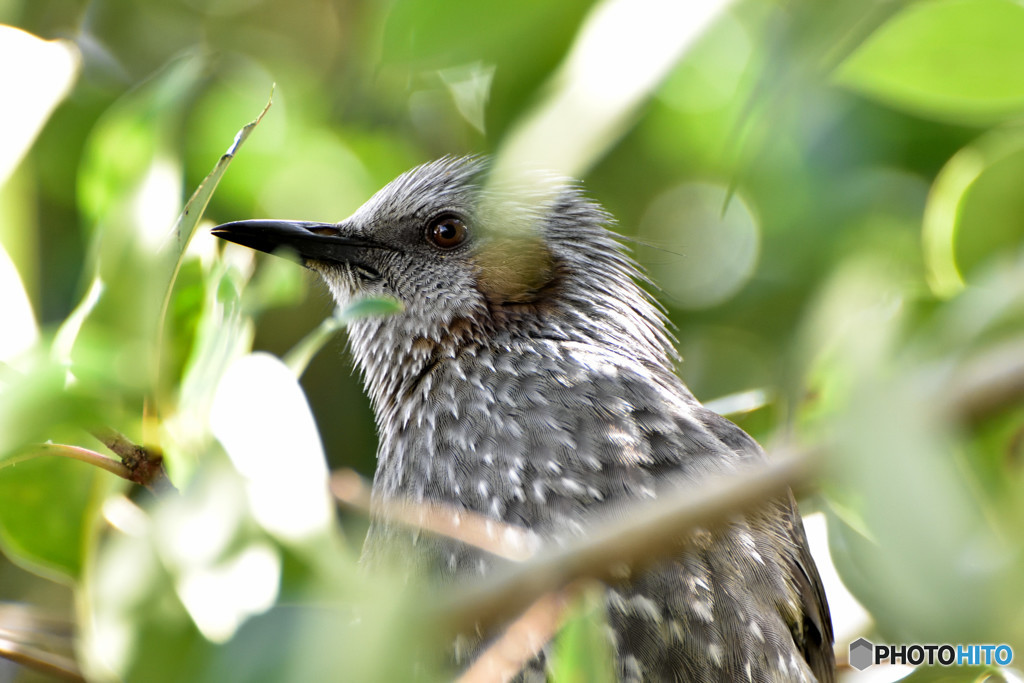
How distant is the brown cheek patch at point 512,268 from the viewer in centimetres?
268

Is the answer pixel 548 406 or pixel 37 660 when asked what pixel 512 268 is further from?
A: pixel 37 660

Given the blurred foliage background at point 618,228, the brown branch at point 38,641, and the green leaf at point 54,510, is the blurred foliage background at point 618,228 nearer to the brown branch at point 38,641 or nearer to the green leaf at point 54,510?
the green leaf at point 54,510

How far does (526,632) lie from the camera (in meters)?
1.13

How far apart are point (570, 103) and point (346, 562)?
0.57 metres

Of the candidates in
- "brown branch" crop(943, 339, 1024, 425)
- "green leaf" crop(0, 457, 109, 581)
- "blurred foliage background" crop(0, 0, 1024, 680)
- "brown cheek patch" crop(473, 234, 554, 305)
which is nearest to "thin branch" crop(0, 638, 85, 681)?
"blurred foliage background" crop(0, 0, 1024, 680)

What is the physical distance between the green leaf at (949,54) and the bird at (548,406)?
54 cm

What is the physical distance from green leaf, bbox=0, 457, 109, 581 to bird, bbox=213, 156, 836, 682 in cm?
70

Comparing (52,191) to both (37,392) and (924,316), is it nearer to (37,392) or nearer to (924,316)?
(37,392)

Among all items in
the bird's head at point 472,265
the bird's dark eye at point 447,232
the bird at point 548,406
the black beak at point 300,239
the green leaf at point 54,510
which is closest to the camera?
the green leaf at point 54,510

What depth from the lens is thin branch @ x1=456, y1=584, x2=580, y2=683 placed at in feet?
3.57

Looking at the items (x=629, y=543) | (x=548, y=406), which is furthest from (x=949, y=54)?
(x=548, y=406)

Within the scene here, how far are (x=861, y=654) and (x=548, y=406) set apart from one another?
87 centimetres

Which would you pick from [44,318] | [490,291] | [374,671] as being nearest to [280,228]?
[490,291]

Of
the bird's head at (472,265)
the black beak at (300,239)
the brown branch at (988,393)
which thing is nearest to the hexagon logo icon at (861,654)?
the bird's head at (472,265)
